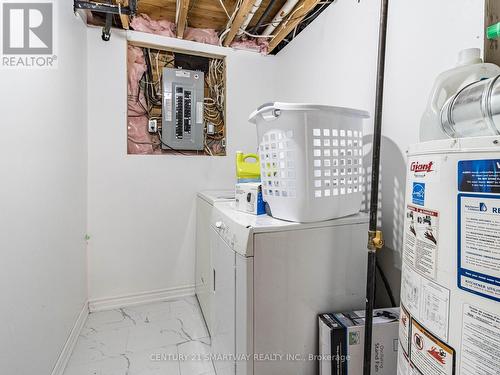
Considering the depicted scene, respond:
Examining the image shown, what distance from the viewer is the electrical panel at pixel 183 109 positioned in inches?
93.0

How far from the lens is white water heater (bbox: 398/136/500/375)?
0.52 meters

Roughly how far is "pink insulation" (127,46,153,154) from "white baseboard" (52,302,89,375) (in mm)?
1380

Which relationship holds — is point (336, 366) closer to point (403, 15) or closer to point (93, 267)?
point (403, 15)

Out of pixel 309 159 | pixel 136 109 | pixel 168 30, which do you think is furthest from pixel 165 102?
pixel 309 159

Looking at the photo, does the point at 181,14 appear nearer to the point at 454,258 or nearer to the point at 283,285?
the point at 283,285

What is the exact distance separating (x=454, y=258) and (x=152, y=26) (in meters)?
2.73

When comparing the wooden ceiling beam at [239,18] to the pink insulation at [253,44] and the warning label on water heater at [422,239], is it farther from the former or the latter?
the warning label on water heater at [422,239]

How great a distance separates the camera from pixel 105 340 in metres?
1.84

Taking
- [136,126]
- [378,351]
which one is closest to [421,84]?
[378,351]

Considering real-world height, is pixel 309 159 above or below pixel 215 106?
below

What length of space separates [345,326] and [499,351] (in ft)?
1.84

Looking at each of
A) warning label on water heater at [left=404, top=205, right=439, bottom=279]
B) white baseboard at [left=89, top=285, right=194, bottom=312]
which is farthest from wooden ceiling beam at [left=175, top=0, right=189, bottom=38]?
white baseboard at [left=89, top=285, right=194, bottom=312]

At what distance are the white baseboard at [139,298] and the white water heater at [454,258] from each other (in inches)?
82.5

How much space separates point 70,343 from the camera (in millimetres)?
1712
